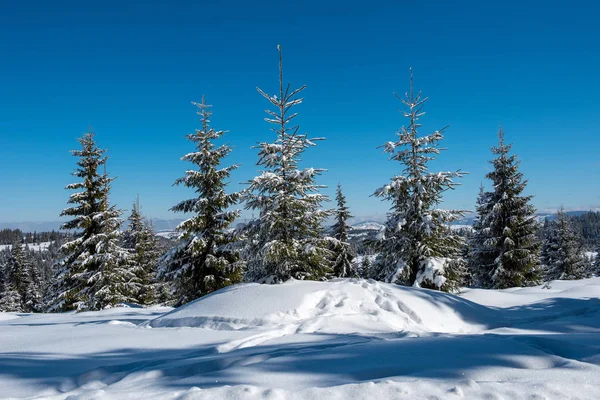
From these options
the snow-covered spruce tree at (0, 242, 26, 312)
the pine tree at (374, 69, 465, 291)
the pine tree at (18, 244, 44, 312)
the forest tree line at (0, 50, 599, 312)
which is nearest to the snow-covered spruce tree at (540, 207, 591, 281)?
the forest tree line at (0, 50, 599, 312)

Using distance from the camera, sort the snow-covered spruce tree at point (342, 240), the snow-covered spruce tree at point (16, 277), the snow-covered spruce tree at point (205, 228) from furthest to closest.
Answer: the snow-covered spruce tree at point (16, 277) → the snow-covered spruce tree at point (342, 240) → the snow-covered spruce tree at point (205, 228)

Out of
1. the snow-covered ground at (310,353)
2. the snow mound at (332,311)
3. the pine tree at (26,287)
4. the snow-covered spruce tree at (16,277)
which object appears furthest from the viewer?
the pine tree at (26,287)

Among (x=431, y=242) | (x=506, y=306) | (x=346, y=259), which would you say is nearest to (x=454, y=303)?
(x=506, y=306)

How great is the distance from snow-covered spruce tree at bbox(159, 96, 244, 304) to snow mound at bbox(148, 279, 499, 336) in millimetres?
7497

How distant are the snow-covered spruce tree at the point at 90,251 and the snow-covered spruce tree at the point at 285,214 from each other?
11.5m

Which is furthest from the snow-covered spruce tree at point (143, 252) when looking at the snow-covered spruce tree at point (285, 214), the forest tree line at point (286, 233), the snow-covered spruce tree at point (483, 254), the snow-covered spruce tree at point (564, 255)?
the snow-covered spruce tree at point (564, 255)

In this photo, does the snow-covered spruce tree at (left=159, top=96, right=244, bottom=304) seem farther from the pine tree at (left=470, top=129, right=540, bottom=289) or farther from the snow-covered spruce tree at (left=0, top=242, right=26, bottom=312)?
the snow-covered spruce tree at (left=0, top=242, right=26, bottom=312)

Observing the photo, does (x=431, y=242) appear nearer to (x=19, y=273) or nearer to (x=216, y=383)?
(x=216, y=383)

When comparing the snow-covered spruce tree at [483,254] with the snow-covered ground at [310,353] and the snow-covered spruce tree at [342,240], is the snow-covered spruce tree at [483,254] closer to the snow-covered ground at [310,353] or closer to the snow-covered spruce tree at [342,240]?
the snow-covered spruce tree at [342,240]

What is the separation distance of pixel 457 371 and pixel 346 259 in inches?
892

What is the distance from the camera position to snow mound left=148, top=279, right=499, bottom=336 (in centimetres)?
684

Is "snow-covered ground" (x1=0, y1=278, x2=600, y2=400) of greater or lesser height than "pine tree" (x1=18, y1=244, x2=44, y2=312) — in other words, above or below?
above

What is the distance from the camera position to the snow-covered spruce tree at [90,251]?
62.2ft

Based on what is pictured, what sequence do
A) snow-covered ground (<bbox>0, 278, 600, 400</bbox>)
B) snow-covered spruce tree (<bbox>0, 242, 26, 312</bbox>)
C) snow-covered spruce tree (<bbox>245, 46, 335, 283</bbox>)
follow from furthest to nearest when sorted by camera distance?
snow-covered spruce tree (<bbox>0, 242, 26, 312</bbox>) < snow-covered spruce tree (<bbox>245, 46, 335, 283</bbox>) < snow-covered ground (<bbox>0, 278, 600, 400</bbox>)
